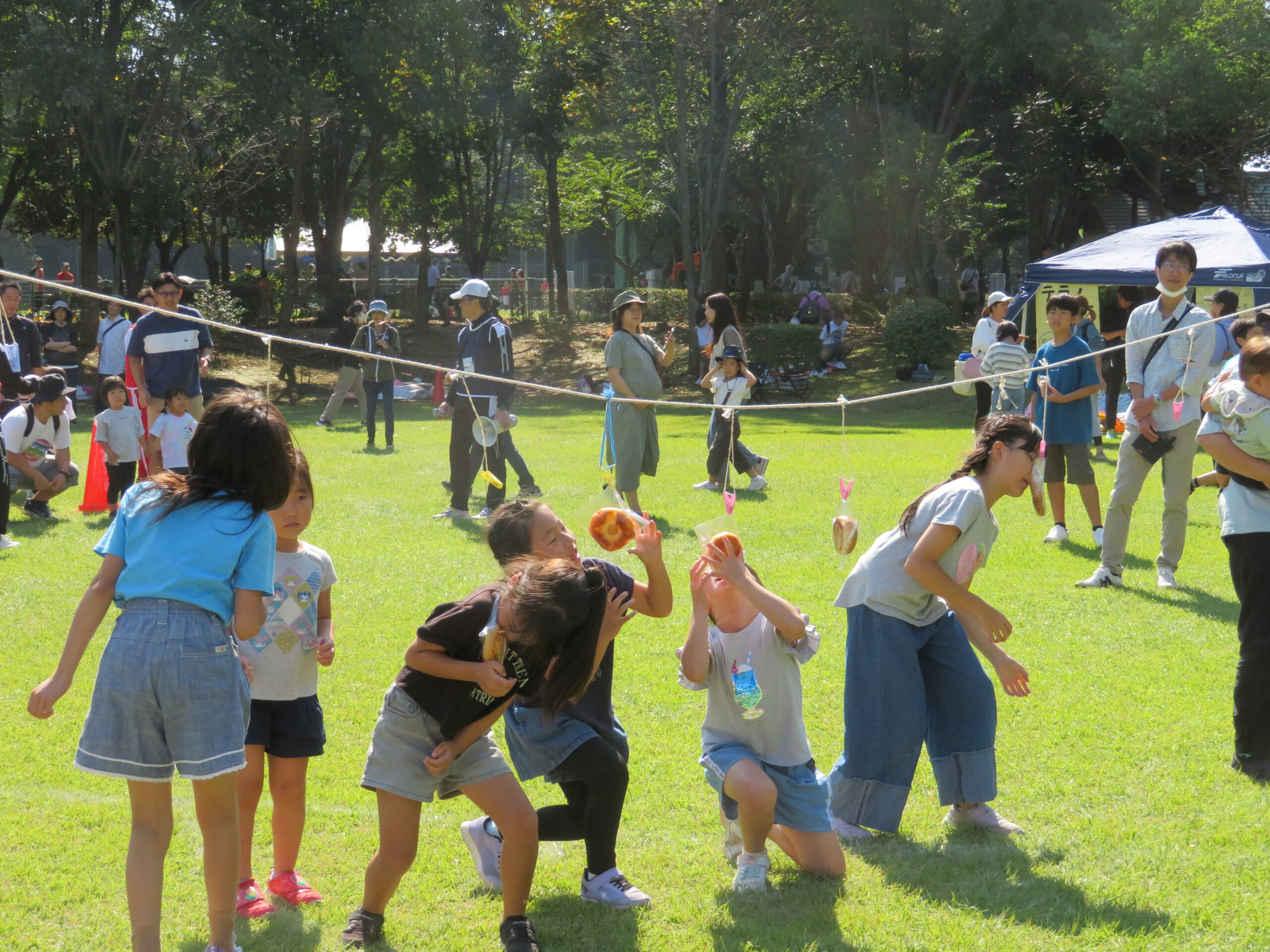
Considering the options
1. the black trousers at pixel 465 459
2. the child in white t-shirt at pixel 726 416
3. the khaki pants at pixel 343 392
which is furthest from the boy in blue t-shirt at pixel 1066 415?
the khaki pants at pixel 343 392

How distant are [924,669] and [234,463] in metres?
2.43

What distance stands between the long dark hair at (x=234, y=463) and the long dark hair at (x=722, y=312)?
775 centimetres

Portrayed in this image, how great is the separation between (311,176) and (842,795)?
103ft

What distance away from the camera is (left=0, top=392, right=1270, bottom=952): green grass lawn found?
3.35m

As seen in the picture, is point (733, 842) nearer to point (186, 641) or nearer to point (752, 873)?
point (752, 873)

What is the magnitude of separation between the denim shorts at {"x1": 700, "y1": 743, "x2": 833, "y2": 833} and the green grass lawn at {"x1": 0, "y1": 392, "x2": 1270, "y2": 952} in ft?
0.64

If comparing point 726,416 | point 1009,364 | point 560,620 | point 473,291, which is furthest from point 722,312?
point 560,620

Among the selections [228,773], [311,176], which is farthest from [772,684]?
[311,176]

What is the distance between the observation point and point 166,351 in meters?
8.80

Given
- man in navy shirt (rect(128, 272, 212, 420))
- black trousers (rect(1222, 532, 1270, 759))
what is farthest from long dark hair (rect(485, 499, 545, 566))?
man in navy shirt (rect(128, 272, 212, 420))

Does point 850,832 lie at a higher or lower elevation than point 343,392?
lower

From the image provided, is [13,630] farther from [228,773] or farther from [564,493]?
[564,493]

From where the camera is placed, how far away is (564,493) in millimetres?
11539

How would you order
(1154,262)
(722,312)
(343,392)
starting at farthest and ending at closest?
1. (343,392)
2. (1154,262)
3. (722,312)
